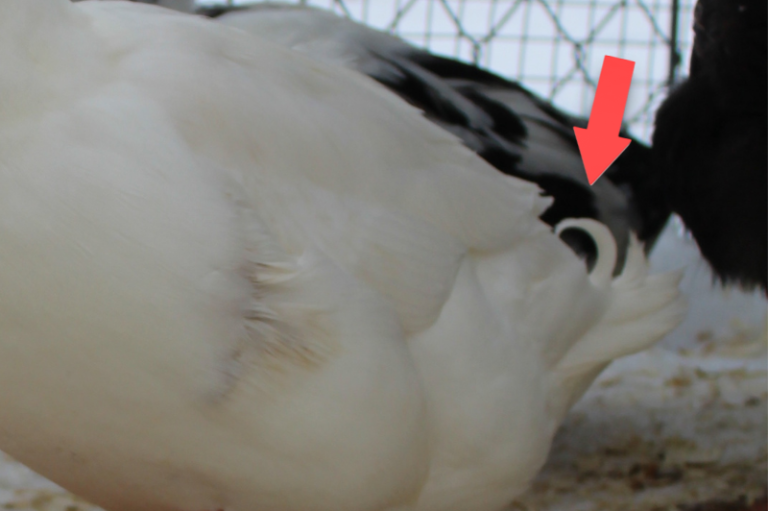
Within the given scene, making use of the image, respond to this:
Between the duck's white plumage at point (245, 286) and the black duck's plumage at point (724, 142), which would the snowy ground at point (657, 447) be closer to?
the black duck's plumage at point (724, 142)

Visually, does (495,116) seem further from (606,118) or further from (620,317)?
(620,317)

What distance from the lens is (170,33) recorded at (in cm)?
62

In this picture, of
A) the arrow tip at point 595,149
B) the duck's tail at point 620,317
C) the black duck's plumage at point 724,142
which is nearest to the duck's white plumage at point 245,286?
the duck's tail at point 620,317

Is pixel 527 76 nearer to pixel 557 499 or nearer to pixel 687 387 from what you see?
pixel 687 387

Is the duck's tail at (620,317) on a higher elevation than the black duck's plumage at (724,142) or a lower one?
lower

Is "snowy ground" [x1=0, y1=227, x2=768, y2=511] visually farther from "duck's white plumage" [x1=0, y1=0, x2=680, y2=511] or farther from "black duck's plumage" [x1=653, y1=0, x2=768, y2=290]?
"duck's white plumage" [x1=0, y1=0, x2=680, y2=511]

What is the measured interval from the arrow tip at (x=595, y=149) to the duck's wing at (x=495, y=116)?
0.10 feet

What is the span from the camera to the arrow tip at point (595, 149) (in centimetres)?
92

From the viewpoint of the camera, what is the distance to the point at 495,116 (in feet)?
3.58

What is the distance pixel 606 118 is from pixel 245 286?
0.53 meters

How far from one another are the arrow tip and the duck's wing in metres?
0.03

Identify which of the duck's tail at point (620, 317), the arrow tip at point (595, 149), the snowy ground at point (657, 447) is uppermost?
the arrow tip at point (595, 149)

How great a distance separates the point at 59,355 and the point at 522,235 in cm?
40

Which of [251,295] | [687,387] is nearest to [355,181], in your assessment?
[251,295]
